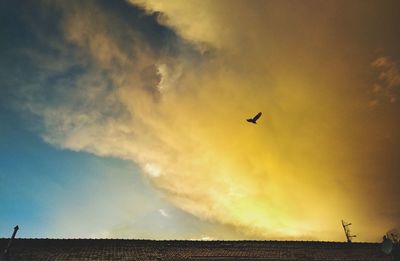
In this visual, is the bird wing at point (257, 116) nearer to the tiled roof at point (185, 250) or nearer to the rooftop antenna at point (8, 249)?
the tiled roof at point (185, 250)

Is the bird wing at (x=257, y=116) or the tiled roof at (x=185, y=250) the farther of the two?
the tiled roof at (x=185, y=250)

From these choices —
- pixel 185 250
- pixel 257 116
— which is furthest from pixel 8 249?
pixel 257 116

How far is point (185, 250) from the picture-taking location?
2108 centimetres

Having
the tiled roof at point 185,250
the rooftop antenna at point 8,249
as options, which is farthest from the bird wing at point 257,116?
the rooftop antenna at point 8,249

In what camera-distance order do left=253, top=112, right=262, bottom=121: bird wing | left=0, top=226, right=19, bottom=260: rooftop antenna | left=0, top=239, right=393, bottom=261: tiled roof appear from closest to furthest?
left=253, top=112, right=262, bottom=121: bird wing, left=0, top=226, right=19, bottom=260: rooftop antenna, left=0, top=239, right=393, bottom=261: tiled roof

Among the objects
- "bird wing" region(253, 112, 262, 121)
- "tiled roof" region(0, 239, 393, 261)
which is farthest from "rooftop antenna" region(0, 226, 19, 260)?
"bird wing" region(253, 112, 262, 121)

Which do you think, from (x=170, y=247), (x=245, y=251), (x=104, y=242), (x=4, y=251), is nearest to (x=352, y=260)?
(x=245, y=251)

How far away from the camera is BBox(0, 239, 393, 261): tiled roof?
19237 millimetres

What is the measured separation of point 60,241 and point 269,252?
1434cm

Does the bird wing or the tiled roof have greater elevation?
the bird wing

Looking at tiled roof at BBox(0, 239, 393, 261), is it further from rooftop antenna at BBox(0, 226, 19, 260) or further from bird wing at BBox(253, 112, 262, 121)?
bird wing at BBox(253, 112, 262, 121)

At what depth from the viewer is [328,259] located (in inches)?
797

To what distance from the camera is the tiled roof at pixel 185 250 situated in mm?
19237

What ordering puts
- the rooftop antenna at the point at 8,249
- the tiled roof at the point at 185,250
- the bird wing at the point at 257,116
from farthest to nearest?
the tiled roof at the point at 185,250 < the rooftop antenna at the point at 8,249 < the bird wing at the point at 257,116
